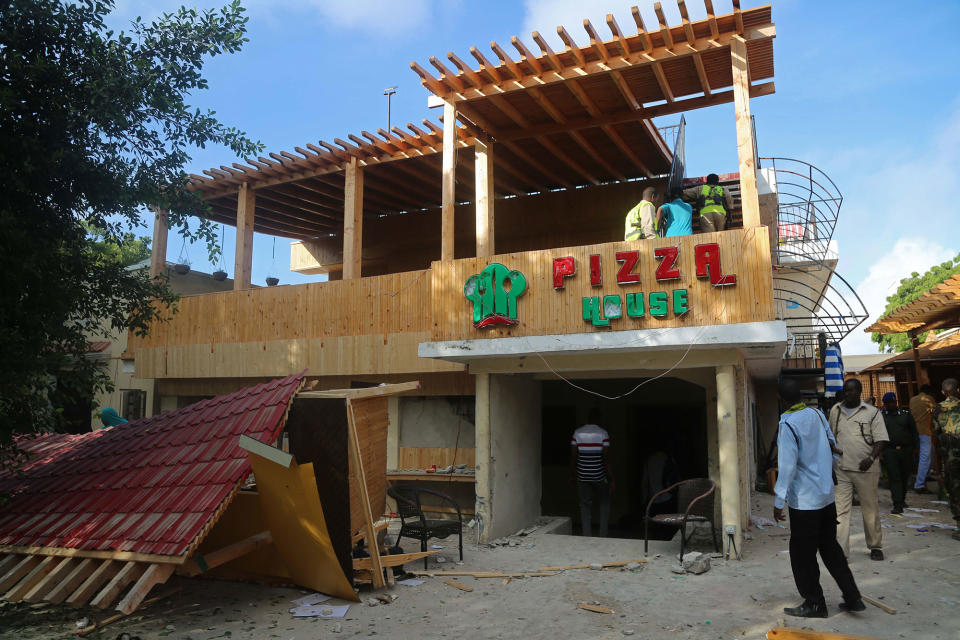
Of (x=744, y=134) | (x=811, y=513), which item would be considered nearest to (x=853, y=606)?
(x=811, y=513)

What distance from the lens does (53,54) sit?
7.18 m

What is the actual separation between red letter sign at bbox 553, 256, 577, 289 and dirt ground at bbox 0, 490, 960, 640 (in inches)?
141

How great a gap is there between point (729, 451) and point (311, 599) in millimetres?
5130

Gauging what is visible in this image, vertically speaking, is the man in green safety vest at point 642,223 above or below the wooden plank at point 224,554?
above

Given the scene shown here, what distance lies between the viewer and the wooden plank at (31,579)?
18.0ft

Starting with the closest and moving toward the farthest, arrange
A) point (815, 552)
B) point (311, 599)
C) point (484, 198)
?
point (815, 552) < point (311, 599) < point (484, 198)

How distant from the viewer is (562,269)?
860 cm

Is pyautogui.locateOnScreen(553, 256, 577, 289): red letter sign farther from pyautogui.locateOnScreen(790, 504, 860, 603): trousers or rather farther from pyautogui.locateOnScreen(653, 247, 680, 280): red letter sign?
pyautogui.locateOnScreen(790, 504, 860, 603): trousers

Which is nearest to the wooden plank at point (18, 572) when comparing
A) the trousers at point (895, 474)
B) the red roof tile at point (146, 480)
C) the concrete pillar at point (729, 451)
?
the red roof tile at point (146, 480)

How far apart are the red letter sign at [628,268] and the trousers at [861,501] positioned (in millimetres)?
3209

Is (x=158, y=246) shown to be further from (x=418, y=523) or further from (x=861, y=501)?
(x=861, y=501)

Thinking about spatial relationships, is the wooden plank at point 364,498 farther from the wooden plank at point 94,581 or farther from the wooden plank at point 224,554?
the wooden plank at point 94,581

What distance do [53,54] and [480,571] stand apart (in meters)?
7.63

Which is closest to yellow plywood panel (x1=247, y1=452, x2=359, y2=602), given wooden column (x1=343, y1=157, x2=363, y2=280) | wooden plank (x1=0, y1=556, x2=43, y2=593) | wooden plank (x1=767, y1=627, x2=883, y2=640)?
wooden plank (x1=0, y1=556, x2=43, y2=593)
